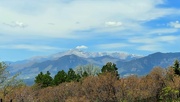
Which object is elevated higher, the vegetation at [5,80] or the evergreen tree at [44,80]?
the vegetation at [5,80]

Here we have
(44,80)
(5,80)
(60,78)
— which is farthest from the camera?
(60,78)

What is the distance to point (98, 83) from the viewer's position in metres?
93.1

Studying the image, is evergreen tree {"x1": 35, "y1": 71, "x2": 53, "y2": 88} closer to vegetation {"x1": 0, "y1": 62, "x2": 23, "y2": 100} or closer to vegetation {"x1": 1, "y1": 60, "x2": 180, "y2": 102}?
vegetation {"x1": 1, "y1": 60, "x2": 180, "y2": 102}

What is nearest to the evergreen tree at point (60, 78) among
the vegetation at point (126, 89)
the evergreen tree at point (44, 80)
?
the evergreen tree at point (44, 80)

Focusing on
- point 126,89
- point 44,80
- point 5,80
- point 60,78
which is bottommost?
point 126,89

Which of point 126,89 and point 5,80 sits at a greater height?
point 5,80

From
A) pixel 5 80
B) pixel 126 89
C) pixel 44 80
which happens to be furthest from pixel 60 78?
pixel 5 80

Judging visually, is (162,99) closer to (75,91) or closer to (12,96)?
(75,91)

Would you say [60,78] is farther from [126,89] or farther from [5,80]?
[5,80]

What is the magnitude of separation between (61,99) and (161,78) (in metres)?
39.9

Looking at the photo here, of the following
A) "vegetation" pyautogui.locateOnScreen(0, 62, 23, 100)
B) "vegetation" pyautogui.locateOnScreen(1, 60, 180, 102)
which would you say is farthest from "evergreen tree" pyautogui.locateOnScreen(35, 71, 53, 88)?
"vegetation" pyautogui.locateOnScreen(0, 62, 23, 100)

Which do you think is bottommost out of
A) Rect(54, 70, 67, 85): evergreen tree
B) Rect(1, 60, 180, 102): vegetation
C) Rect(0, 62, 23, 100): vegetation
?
Rect(1, 60, 180, 102): vegetation

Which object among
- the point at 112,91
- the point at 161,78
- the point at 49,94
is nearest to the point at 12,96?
the point at 49,94

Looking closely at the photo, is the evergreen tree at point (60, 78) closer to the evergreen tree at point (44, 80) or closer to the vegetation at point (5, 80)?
the evergreen tree at point (44, 80)
